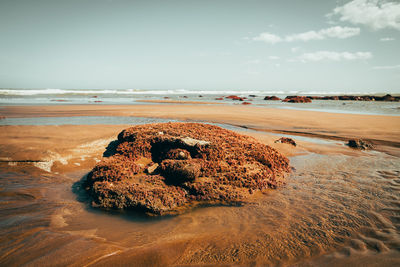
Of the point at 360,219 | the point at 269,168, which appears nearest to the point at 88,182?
the point at 269,168

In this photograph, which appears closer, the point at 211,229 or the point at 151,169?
the point at 211,229

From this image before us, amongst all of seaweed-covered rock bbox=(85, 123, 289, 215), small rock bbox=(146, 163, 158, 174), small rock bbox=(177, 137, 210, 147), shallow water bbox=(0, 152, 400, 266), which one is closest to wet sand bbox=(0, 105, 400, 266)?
shallow water bbox=(0, 152, 400, 266)

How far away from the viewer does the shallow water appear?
226 cm

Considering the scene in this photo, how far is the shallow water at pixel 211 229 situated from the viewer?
7.42ft

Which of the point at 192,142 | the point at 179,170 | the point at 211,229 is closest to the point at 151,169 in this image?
the point at 179,170

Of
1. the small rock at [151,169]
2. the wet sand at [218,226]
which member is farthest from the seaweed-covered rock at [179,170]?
the wet sand at [218,226]

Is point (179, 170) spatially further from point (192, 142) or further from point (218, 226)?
point (218, 226)

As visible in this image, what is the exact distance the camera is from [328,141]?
7.88 metres

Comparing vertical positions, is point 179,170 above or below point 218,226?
above

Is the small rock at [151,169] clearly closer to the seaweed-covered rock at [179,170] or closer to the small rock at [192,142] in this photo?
the seaweed-covered rock at [179,170]

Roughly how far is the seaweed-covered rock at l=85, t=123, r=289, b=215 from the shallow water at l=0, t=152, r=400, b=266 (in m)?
0.24

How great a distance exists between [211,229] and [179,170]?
1.14 meters

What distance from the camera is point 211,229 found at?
2.73 metres

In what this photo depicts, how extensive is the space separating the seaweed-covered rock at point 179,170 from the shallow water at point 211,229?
0.24 meters
